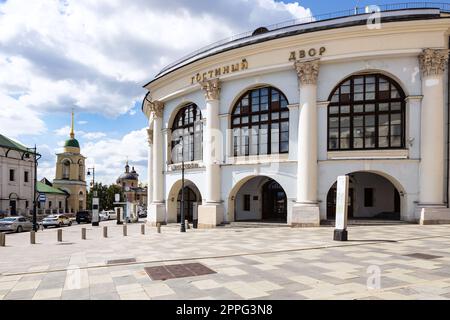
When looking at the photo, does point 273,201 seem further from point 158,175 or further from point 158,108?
point 158,108

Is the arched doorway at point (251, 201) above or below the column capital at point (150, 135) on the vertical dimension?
below

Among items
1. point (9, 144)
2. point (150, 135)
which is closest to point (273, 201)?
point (150, 135)

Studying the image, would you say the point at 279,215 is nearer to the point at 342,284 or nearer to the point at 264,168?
the point at 264,168

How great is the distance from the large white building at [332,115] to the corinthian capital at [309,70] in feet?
0.22

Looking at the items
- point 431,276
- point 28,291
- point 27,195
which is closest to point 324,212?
point 431,276

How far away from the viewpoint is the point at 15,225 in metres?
30.9

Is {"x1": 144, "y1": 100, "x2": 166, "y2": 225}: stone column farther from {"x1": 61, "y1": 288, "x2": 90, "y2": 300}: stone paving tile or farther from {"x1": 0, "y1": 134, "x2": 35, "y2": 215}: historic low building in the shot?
{"x1": 0, "y1": 134, "x2": 35, "y2": 215}: historic low building

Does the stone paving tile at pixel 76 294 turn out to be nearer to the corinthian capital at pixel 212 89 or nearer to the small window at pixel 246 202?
the corinthian capital at pixel 212 89

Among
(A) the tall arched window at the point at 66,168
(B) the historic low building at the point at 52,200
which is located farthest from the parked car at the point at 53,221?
(A) the tall arched window at the point at 66,168

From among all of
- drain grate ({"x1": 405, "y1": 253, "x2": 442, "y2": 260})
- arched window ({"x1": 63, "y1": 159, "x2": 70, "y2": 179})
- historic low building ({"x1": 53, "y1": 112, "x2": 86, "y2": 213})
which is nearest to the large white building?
drain grate ({"x1": 405, "y1": 253, "x2": 442, "y2": 260})

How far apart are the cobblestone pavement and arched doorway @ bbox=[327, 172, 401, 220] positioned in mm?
10922

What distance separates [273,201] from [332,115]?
10.2 m

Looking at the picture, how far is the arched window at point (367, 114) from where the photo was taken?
21.7 metres

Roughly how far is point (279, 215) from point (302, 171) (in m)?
8.33
